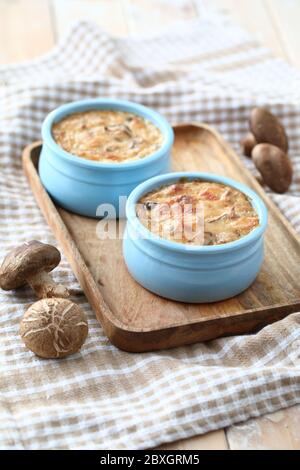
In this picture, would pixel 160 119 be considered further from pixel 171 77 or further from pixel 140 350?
pixel 140 350

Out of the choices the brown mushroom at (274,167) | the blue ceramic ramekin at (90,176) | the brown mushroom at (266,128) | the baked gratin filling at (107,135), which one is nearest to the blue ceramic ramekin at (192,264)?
the blue ceramic ramekin at (90,176)

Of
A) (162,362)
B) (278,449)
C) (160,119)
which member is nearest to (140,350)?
(162,362)

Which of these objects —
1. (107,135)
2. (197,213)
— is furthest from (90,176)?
(197,213)

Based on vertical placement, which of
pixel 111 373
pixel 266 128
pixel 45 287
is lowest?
pixel 111 373

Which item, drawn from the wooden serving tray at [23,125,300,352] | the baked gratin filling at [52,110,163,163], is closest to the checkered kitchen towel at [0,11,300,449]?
the wooden serving tray at [23,125,300,352]

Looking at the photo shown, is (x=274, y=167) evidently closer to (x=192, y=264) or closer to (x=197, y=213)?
(x=197, y=213)
